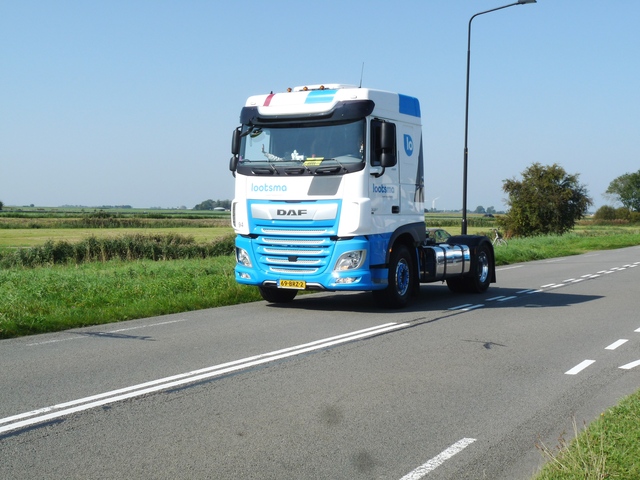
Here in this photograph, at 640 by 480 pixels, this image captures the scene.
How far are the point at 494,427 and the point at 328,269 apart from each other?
7.04 meters

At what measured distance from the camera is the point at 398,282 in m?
13.9

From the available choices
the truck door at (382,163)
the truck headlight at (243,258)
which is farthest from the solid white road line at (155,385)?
the truck headlight at (243,258)

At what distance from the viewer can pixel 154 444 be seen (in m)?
5.53

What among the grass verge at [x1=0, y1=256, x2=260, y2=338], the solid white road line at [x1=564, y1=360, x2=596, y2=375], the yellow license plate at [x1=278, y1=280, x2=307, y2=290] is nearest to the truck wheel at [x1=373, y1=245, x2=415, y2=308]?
the yellow license plate at [x1=278, y1=280, x2=307, y2=290]

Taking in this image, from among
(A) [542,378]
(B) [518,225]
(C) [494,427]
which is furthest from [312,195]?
(B) [518,225]

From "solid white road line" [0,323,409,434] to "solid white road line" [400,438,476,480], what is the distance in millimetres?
2951

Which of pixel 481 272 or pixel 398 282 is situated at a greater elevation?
pixel 398 282

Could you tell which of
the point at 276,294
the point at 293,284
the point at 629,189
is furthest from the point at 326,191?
the point at 629,189

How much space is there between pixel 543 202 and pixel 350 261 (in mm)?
63916

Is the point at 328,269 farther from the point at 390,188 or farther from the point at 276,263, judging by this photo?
the point at 390,188

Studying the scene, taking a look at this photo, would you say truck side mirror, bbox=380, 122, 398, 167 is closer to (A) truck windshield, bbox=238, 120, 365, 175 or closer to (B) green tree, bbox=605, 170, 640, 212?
(A) truck windshield, bbox=238, 120, 365, 175

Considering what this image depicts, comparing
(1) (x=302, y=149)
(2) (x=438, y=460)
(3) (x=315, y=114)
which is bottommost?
(2) (x=438, y=460)

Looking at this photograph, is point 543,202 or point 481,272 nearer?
point 481,272

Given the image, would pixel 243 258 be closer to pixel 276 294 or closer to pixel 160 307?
pixel 276 294
